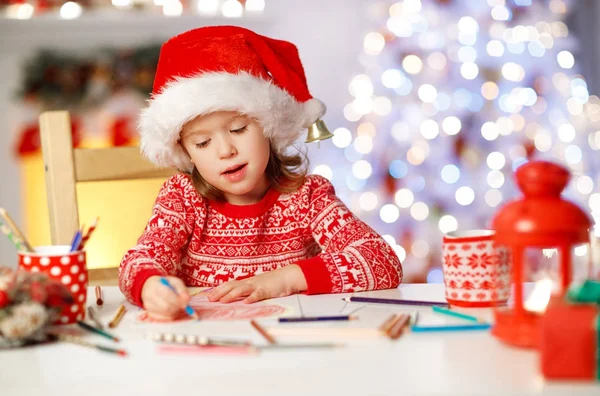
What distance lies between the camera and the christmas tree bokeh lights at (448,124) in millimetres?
3078

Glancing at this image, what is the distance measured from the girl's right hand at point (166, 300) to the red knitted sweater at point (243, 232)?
0.82 ft

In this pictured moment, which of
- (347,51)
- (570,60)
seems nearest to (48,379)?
(347,51)

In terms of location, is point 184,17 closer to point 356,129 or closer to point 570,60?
point 356,129

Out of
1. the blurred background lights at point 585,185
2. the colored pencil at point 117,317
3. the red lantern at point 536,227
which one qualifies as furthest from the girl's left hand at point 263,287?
the blurred background lights at point 585,185

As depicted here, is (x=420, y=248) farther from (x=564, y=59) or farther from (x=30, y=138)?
(x=30, y=138)

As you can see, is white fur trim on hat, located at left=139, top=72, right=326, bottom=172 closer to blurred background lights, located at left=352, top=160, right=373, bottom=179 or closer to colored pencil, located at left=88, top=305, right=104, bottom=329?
colored pencil, located at left=88, top=305, right=104, bottom=329

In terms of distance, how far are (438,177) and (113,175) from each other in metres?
1.94

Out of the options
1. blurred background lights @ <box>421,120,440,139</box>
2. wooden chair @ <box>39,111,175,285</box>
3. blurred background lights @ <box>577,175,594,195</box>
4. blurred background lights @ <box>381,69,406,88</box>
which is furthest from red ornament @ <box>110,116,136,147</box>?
blurred background lights @ <box>577,175,594,195</box>

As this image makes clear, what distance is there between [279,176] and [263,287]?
1.22 ft

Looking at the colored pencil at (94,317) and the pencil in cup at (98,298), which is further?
the pencil in cup at (98,298)

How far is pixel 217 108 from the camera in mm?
1136

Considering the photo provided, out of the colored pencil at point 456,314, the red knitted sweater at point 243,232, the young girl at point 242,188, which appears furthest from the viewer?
the red knitted sweater at point 243,232

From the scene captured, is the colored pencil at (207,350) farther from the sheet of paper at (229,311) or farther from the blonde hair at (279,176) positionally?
the blonde hair at (279,176)

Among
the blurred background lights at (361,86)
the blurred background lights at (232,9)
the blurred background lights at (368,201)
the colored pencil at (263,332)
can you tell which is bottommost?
the blurred background lights at (368,201)
